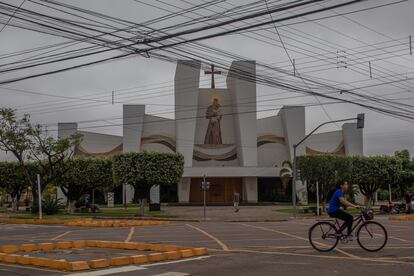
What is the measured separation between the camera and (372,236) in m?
13.5

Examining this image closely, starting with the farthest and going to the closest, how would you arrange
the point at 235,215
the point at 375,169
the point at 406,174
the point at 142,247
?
the point at 406,174 < the point at 375,169 < the point at 235,215 < the point at 142,247

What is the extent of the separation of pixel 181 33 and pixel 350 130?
2281 inches

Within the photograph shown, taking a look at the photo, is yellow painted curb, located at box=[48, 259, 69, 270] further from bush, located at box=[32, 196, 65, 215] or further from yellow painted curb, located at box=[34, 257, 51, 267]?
bush, located at box=[32, 196, 65, 215]

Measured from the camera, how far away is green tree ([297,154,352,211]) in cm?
4553

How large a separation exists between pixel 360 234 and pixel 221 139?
53.8 metres

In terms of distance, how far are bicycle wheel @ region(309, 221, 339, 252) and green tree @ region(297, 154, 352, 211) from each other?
105 feet

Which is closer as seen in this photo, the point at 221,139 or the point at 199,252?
the point at 199,252

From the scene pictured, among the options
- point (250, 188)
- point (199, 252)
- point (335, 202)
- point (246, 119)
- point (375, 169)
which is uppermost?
point (246, 119)

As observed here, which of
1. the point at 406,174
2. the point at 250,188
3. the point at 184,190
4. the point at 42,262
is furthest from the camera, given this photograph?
the point at 250,188

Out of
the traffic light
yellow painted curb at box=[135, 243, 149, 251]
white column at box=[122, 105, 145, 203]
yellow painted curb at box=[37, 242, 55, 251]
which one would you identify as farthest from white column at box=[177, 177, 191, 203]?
yellow painted curb at box=[135, 243, 149, 251]

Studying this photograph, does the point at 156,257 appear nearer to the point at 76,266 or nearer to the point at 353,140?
the point at 76,266

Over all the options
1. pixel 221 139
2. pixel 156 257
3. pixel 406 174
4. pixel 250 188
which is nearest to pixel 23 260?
pixel 156 257

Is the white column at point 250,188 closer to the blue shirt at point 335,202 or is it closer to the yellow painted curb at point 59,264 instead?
the blue shirt at point 335,202

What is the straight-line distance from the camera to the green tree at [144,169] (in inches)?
1694
